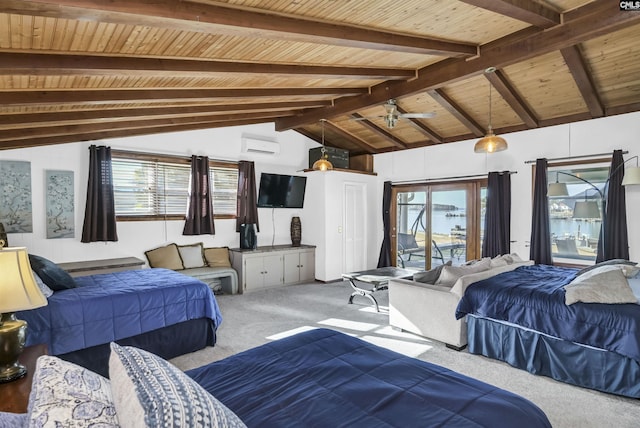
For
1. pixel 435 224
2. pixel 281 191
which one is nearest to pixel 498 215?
pixel 435 224

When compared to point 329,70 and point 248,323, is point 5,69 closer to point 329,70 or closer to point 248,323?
point 329,70

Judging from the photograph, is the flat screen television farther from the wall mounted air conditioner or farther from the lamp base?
the lamp base

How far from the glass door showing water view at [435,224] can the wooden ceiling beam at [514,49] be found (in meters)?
2.76

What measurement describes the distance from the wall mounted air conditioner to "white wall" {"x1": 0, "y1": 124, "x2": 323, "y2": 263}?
109 mm

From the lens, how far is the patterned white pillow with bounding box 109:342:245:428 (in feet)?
2.98

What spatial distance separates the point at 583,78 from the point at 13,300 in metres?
5.86

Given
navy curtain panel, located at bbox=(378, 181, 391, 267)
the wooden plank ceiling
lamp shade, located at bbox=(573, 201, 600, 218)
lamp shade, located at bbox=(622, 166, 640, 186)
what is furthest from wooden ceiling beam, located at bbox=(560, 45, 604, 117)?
navy curtain panel, located at bbox=(378, 181, 391, 267)

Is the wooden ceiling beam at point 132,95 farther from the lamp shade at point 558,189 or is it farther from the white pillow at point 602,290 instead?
the lamp shade at point 558,189

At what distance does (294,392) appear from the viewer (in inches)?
61.0

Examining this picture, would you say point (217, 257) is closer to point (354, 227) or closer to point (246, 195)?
point (246, 195)

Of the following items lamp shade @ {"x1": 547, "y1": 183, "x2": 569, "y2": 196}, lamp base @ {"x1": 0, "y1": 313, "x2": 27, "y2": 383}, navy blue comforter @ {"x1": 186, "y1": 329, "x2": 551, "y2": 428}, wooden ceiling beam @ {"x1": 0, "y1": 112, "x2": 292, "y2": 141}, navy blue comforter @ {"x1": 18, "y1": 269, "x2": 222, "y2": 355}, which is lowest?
navy blue comforter @ {"x1": 18, "y1": 269, "x2": 222, "y2": 355}

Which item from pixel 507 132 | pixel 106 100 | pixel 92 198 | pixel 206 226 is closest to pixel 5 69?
pixel 106 100

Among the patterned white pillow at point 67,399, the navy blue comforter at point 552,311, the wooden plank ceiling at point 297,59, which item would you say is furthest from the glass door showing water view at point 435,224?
the patterned white pillow at point 67,399

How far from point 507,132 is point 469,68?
262cm
